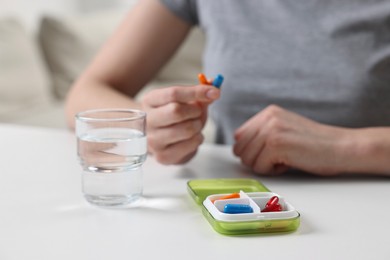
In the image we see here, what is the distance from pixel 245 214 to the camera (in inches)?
23.6

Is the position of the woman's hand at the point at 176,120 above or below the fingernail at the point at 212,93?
below

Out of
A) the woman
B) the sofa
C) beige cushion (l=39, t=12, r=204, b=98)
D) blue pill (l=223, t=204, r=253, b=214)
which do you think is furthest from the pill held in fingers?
beige cushion (l=39, t=12, r=204, b=98)

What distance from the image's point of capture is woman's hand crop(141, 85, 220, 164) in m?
0.80

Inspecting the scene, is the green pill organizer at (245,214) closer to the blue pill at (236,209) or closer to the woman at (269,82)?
the blue pill at (236,209)

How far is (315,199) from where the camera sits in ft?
2.41

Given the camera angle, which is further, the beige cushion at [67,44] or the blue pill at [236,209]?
the beige cushion at [67,44]

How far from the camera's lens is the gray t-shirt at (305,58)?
986 millimetres

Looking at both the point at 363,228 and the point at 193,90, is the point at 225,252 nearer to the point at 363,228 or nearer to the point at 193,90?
the point at 363,228

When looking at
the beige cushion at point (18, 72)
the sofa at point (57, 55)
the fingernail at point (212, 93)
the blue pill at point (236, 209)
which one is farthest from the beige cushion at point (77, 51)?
the blue pill at point (236, 209)

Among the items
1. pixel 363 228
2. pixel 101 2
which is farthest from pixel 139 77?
pixel 101 2

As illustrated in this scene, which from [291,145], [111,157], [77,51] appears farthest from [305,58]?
[77,51]

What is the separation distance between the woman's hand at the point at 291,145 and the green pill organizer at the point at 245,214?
4.3 inches

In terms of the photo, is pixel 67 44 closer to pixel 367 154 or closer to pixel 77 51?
pixel 77 51

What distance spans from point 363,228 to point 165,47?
2.06 ft
